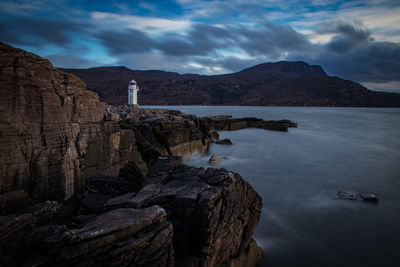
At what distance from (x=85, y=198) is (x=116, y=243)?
2793 millimetres

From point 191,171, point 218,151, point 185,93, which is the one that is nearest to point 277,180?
point 218,151

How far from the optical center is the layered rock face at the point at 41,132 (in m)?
5.34

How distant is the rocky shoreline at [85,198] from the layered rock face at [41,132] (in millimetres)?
23

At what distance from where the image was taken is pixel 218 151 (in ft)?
78.3

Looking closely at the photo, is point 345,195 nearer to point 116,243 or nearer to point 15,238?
point 116,243

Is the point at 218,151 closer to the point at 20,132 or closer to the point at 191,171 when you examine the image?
the point at 191,171

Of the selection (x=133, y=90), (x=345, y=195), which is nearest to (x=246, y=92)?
(x=133, y=90)

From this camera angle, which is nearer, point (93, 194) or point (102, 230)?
point (102, 230)

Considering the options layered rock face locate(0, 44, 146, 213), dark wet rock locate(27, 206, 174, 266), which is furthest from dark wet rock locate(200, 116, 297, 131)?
dark wet rock locate(27, 206, 174, 266)

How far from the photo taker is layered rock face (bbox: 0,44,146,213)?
534 centimetres

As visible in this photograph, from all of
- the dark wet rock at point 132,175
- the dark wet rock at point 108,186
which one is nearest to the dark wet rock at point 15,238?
the dark wet rock at point 108,186

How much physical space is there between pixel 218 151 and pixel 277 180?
9.00 meters

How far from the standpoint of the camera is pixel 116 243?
137 inches

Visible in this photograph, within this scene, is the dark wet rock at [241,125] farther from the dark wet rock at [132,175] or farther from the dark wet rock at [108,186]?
the dark wet rock at [108,186]
